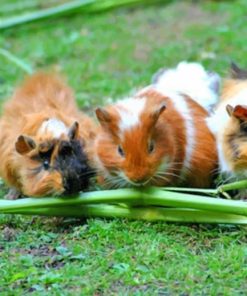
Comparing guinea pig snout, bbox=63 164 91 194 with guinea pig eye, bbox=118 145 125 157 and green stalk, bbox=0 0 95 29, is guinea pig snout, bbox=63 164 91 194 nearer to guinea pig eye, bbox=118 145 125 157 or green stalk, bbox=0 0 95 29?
guinea pig eye, bbox=118 145 125 157

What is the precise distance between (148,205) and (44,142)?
695mm

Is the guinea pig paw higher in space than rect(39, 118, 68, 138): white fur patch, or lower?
lower

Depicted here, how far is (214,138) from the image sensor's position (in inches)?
197

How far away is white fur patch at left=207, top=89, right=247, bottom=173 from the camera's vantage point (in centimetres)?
482

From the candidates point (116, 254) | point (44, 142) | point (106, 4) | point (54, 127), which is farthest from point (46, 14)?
point (116, 254)

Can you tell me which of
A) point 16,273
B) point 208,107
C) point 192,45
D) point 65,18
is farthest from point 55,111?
point 65,18

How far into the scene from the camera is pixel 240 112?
15.0 ft

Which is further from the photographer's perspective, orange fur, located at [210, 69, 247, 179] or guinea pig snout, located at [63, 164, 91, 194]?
guinea pig snout, located at [63, 164, 91, 194]

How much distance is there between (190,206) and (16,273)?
1.02m

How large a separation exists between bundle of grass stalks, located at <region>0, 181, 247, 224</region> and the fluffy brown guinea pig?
0.28ft

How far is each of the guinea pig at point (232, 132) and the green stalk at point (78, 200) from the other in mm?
536

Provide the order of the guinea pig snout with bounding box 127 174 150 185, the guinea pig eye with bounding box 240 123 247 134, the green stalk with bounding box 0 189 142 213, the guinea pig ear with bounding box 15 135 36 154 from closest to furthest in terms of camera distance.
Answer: the guinea pig snout with bounding box 127 174 150 185
the guinea pig eye with bounding box 240 123 247 134
the green stalk with bounding box 0 189 142 213
the guinea pig ear with bounding box 15 135 36 154

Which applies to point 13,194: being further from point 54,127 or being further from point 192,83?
point 192,83

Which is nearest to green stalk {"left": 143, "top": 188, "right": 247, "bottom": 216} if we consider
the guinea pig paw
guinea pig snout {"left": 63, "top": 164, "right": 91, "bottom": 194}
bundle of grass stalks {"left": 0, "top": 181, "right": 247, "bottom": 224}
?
bundle of grass stalks {"left": 0, "top": 181, "right": 247, "bottom": 224}
